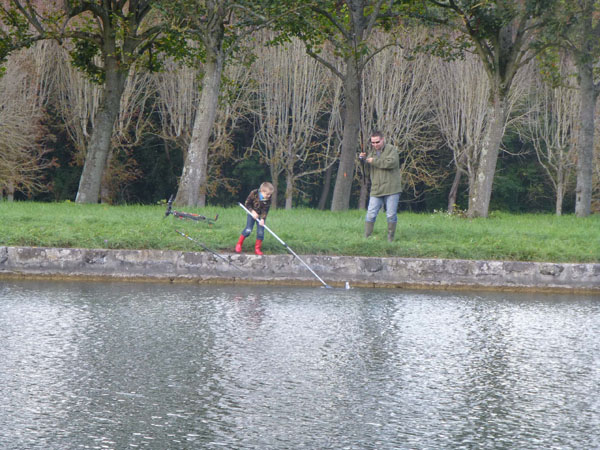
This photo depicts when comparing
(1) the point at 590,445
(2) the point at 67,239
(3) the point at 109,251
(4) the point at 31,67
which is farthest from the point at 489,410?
(4) the point at 31,67

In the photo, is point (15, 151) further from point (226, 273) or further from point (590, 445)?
point (590, 445)

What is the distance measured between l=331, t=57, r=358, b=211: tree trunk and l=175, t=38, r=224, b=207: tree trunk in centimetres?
361

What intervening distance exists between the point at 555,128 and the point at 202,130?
29313 mm

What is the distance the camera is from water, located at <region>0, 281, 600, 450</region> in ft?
16.0

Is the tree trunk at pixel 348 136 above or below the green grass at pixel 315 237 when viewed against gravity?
above

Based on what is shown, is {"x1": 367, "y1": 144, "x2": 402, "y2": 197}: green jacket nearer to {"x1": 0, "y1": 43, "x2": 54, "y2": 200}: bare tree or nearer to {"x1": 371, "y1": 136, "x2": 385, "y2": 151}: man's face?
{"x1": 371, "y1": 136, "x2": 385, "y2": 151}: man's face

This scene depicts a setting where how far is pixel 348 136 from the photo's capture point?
74.4ft

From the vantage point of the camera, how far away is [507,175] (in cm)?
4862

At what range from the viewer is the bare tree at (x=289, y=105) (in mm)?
41594

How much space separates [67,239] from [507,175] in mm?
38898

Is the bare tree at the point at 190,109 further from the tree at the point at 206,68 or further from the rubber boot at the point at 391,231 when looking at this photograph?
the rubber boot at the point at 391,231

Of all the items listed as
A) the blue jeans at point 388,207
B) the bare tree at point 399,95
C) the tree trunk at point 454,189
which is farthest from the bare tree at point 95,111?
the blue jeans at point 388,207

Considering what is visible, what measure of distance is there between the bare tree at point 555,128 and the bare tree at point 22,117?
24043 mm

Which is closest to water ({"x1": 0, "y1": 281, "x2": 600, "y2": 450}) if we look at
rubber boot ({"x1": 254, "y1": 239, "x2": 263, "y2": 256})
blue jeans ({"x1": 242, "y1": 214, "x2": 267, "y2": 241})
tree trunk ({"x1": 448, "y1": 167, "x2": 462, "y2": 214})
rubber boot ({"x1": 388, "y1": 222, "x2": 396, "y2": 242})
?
rubber boot ({"x1": 254, "y1": 239, "x2": 263, "y2": 256})
